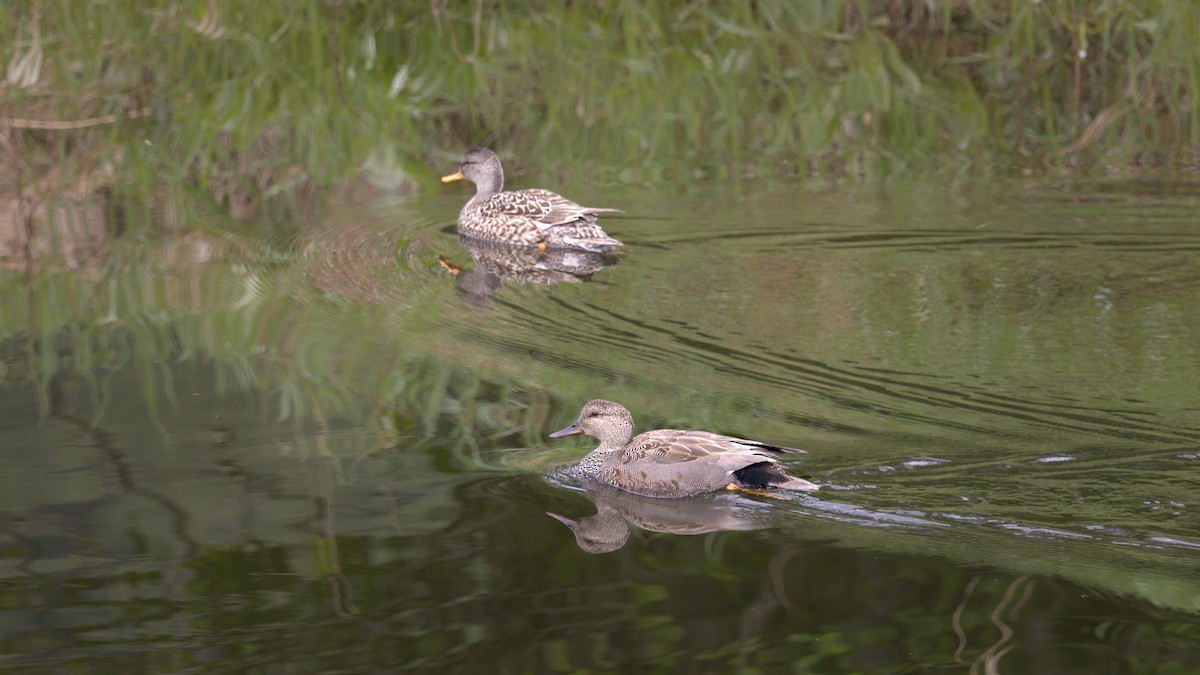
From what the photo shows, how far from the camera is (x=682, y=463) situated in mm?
5301

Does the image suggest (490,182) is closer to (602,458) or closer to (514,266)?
(514,266)

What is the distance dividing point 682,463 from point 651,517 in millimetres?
272

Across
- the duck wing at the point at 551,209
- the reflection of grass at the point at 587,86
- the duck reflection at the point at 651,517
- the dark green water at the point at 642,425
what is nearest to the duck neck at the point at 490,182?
the duck wing at the point at 551,209

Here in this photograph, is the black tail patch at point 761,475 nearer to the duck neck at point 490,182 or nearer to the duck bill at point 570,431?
the duck bill at point 570,431

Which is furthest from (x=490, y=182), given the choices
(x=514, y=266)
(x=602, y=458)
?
(x=602, y=458)

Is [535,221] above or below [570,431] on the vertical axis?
above

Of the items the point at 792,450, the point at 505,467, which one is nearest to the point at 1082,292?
the point at 792,450

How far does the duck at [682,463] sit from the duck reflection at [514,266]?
2.31 meters

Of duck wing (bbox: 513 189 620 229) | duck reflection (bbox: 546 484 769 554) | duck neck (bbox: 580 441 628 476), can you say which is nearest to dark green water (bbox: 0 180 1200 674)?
duck reflection (bbox: 546 484 769 554)

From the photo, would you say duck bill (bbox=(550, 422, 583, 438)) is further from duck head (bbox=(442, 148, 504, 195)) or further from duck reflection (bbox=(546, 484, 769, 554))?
duck head (bbox=(442, 148, 504, 195))

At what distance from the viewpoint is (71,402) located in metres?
6.20

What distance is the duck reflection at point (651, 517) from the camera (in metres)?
4.88

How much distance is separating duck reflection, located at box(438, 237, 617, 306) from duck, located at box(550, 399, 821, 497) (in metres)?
2.31

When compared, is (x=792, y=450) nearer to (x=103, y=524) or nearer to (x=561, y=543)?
(x=561, y=543)
